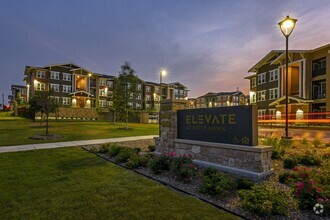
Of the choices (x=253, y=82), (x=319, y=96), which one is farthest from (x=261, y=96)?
(x=319, y=96)

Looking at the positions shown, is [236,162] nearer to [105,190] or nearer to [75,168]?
[105,190]

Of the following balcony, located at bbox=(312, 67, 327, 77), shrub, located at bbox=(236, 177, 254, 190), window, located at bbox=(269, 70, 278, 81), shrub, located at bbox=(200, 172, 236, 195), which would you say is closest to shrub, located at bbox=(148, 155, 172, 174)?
shrub, located at bbox=(200, 172, 236, 195)

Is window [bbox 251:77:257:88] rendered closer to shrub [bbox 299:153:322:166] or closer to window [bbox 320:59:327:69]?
window [bbox 320:59:327:69]

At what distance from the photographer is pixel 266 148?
17.6ft

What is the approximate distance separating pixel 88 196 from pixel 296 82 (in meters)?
38.0

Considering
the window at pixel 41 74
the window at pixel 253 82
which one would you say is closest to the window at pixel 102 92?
the window at pixel 41 74

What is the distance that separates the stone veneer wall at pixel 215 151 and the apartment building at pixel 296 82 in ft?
87.7

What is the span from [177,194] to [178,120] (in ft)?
12.2

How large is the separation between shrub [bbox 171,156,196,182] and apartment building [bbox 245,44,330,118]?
28.3 metres

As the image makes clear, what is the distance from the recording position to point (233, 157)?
5.89 metres

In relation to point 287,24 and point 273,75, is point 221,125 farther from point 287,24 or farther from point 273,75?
point 273,75

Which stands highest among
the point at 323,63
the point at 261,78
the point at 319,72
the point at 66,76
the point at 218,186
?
the point at 66,76

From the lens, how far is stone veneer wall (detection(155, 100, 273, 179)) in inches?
211

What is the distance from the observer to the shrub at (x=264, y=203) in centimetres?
357
